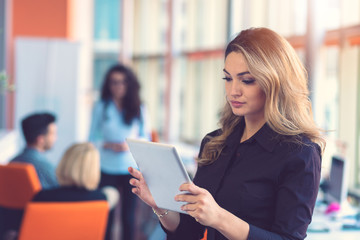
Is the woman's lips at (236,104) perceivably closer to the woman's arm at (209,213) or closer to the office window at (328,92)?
the woman's arm at (209,213)

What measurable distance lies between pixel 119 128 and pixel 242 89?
9.89 ft

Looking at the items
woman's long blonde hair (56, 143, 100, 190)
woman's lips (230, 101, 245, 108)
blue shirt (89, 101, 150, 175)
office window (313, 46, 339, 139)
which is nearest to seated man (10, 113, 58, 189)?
woman's long blonde hair (56, 143, 100, 190)

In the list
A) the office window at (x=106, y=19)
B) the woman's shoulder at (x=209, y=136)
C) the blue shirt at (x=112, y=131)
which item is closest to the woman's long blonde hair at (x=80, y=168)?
the blue shirt at (x=112, y=131)

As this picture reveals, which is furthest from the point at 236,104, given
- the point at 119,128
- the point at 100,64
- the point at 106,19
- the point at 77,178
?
the point at 106,19

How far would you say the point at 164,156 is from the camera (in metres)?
1.47

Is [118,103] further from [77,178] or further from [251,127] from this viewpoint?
[251,127]

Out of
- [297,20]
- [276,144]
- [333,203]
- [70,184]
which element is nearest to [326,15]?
[297,20]

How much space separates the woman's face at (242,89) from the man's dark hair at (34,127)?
2.48 meters

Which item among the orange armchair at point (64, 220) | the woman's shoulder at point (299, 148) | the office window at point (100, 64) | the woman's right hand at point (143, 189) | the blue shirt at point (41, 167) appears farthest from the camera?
the office window at point (100, 64)

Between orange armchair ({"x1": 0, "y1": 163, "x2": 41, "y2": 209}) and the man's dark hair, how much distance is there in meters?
0.44

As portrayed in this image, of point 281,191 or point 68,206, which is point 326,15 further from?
point 281,191

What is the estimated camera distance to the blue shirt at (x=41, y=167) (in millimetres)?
3648

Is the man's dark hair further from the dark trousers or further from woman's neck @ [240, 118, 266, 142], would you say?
woman's neck @ [240, 118, 266, 142]

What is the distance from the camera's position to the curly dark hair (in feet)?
14.7
